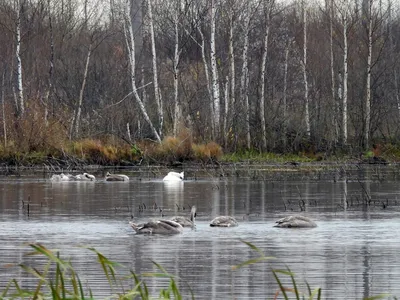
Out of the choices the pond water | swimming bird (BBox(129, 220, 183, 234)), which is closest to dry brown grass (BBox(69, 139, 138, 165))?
the pond water

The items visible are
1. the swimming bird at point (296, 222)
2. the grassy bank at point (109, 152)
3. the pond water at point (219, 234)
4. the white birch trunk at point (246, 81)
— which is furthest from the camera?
the white birch trunk at point (246, 81)

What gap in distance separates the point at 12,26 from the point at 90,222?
26.1 meters

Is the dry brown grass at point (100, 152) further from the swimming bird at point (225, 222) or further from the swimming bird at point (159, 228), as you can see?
the swimming bird at point (159, 228)

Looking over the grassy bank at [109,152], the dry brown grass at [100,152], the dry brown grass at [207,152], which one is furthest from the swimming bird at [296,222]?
the dry brown grass at [100,152]

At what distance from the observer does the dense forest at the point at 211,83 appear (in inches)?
1483

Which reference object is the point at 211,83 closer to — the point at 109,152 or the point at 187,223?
the point at 109,152

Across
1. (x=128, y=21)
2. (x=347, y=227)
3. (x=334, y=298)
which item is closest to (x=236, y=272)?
(x=334, y=298)

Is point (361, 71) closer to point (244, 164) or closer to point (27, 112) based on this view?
point (244, 164)

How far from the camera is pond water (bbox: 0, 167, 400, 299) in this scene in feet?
35.6

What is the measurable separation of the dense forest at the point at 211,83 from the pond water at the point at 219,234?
30.2ft

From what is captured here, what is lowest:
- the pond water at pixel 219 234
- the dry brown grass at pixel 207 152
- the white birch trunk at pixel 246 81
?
the pond water at pixel 219 234

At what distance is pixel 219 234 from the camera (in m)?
15.5

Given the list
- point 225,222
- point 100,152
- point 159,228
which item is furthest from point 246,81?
point 159,228

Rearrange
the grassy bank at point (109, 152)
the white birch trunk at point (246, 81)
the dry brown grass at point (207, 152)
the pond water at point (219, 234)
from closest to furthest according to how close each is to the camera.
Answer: the pond water at point (219, 234)
the grassy bank at point (109, 152)
the dry brown grass at point (207, 152)
the white birch trunk at point (246, 81)
